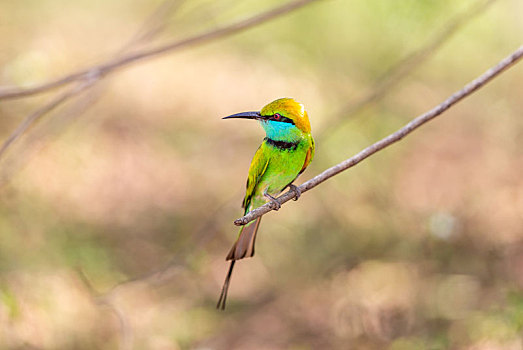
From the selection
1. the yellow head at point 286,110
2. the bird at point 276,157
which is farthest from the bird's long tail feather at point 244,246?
the yellow head at point 286,110

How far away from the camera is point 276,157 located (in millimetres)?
2051

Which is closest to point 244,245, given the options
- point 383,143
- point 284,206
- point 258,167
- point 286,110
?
point 258,167

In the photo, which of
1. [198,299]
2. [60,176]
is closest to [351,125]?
[198,299]

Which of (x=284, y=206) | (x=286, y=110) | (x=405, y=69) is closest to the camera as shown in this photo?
(x=286, y=110)

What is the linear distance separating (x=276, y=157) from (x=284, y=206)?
2.20m

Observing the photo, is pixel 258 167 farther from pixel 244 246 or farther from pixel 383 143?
pixel 383 143

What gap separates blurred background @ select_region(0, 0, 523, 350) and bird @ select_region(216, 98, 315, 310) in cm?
77

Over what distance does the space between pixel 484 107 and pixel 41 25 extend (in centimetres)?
414

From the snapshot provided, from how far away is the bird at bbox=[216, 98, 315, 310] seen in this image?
1859 mm

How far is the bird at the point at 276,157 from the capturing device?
186 cm

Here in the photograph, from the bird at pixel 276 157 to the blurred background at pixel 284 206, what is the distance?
0.77 metres

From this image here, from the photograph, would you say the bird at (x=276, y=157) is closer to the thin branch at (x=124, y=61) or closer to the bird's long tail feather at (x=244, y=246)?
the bird's long tail feather at (x=244, y=246)

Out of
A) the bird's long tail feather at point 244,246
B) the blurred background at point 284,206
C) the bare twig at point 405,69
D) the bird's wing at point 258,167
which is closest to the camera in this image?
the bird's long tail feather at point 244,246

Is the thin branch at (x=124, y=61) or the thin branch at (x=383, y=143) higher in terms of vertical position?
the thin branch at (x=124, y=61)
